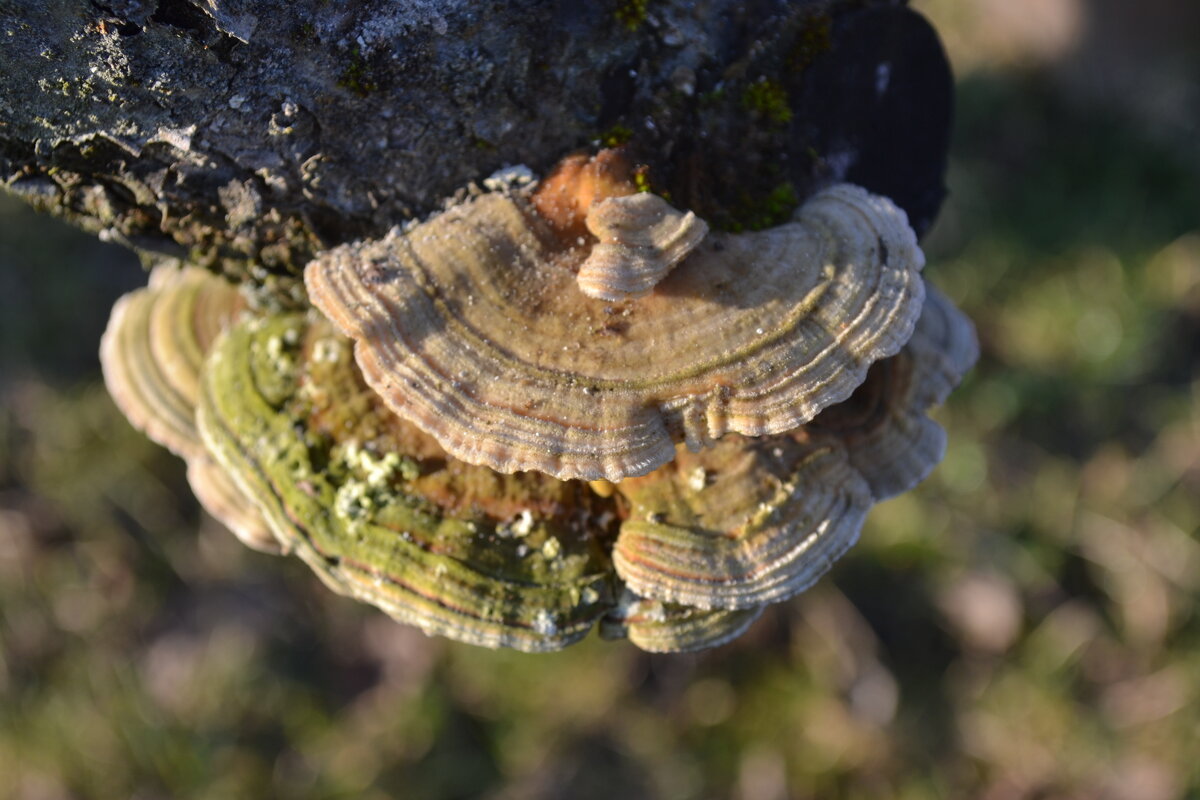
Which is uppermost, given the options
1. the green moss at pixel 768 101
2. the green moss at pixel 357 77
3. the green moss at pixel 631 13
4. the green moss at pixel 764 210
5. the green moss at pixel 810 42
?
the green moss at pixel 357 77

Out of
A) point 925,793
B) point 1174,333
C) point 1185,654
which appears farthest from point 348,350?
A: point 1174,333

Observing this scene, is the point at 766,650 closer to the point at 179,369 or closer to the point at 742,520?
the point at 742,520

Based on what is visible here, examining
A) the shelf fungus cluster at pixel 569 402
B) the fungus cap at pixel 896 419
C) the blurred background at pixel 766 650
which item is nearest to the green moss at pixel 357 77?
the shelf fungus cluster at pixel 569 402

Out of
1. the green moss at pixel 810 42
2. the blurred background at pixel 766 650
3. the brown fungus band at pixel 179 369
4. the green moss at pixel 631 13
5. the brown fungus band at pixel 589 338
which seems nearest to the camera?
the brown fungus band at pixel 589 338

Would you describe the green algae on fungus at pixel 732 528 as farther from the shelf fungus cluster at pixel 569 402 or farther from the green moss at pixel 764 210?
the green moss at pixel 764 210

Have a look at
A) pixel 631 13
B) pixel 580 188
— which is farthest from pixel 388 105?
pixel 631 13

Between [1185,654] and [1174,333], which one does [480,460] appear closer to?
[1185,654]
